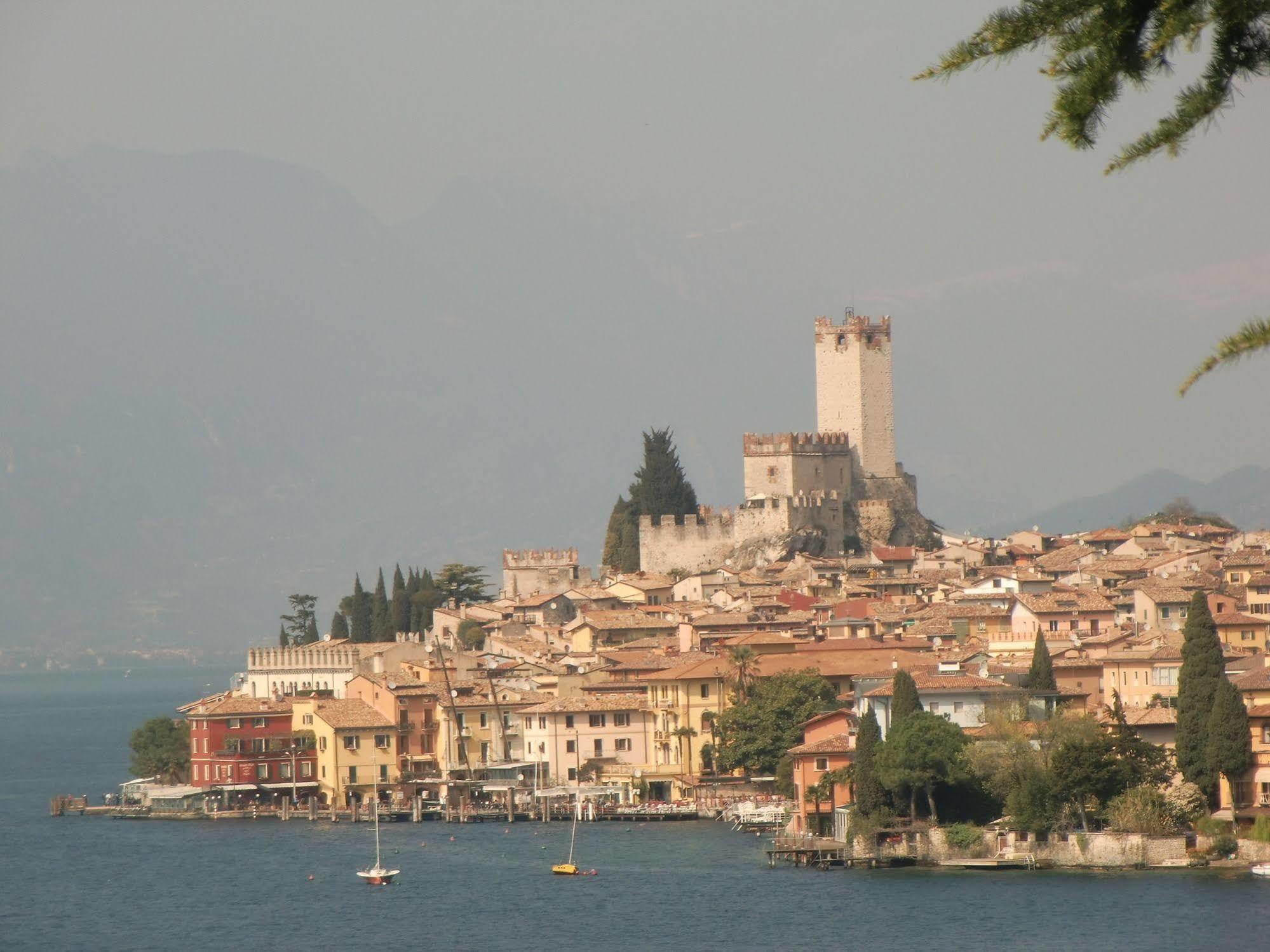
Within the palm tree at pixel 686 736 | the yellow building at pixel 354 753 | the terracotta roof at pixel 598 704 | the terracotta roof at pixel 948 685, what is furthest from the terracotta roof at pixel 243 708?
the terracotta roof at pixel 948 685

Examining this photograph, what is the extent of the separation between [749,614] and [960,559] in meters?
17.0

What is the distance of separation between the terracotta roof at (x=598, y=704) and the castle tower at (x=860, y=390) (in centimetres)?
2834

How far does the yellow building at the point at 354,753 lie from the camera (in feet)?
228

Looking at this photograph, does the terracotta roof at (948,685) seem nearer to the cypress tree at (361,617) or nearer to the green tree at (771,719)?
the green tree at (771,719)

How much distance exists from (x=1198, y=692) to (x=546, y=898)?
1312 centimetres

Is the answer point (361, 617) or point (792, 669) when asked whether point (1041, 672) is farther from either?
point (361, 617)

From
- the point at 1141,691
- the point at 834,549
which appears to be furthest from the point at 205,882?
the point at 834,549

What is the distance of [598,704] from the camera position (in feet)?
220

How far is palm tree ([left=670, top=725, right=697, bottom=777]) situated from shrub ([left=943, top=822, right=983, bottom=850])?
17.4m

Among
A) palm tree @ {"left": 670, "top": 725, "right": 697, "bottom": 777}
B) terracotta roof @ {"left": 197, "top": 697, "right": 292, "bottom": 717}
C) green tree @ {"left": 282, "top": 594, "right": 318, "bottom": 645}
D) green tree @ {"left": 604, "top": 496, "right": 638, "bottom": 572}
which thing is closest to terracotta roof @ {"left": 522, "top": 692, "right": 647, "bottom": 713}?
palm tree @ {"left": 670, "top": 725, "right": 697, "bottom": 777}

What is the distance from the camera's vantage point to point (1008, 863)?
157ft

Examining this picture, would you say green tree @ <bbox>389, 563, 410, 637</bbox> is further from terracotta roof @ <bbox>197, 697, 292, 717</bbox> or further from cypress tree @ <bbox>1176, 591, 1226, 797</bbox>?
cypress tree @ <bbox>1176, 591, 1226, 797</bbox>

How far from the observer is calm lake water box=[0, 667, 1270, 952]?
4162 cm

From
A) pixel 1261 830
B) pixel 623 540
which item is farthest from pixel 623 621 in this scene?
pixel 1261 830
